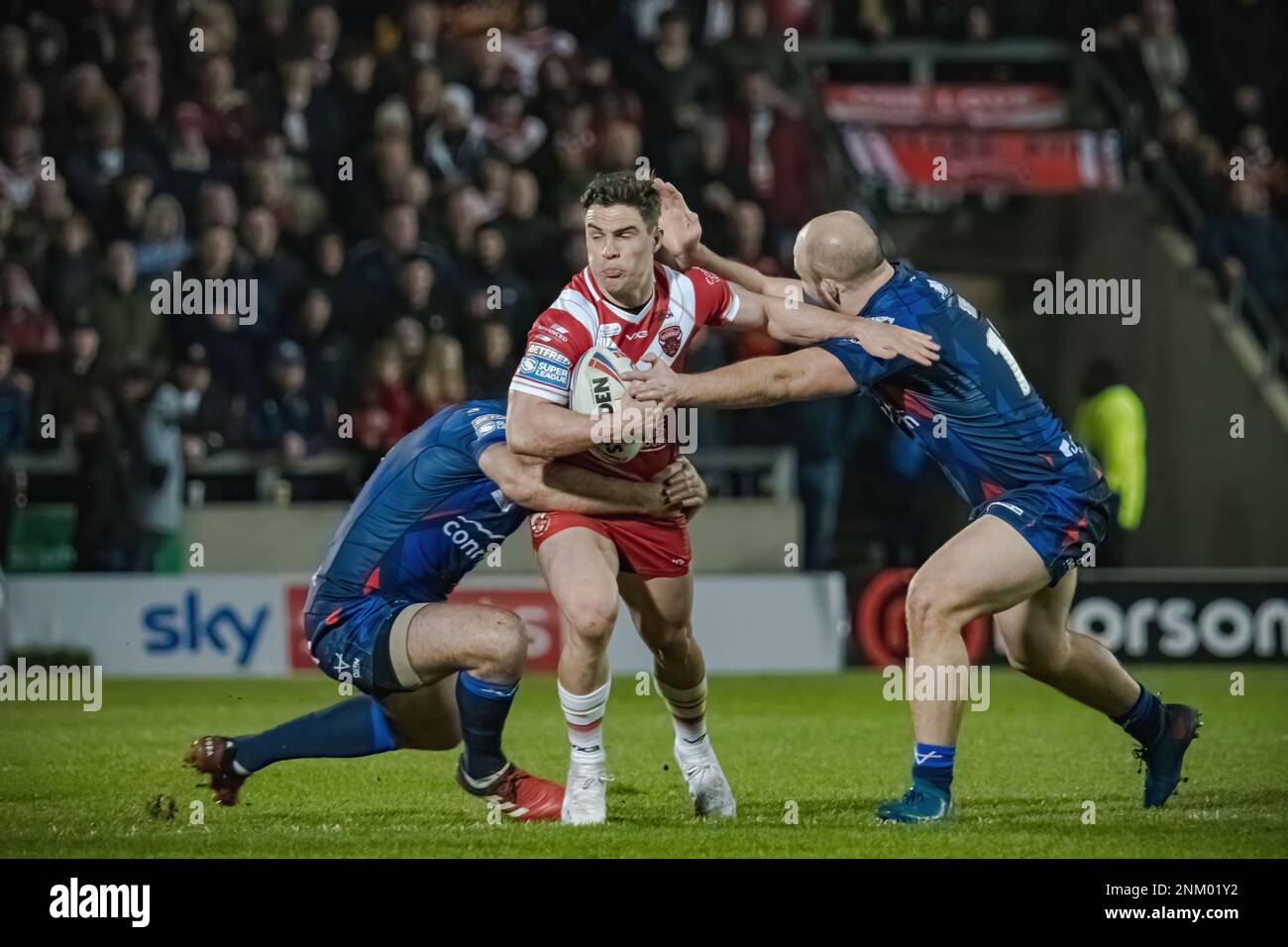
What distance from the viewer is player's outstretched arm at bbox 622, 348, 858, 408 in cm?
660

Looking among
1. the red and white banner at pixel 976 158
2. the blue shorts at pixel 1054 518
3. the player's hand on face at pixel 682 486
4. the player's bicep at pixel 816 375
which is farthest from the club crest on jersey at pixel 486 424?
the red and white banner at pixel 976 158

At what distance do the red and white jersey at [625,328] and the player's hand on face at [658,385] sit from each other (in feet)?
1.08

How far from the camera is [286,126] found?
1491 centimetres

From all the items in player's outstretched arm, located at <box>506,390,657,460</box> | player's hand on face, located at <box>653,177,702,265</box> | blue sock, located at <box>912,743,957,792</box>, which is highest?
player's hand on face, located at <box>653,177,702,265</box>

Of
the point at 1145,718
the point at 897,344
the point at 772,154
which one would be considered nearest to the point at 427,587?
the point at 897,344

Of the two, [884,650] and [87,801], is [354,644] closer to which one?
[87,801]

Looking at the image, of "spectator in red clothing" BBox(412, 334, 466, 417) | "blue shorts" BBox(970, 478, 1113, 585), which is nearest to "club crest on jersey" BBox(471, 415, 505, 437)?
"blue shorts" BBox(970, 478, 1113, 585)

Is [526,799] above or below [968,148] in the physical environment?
below

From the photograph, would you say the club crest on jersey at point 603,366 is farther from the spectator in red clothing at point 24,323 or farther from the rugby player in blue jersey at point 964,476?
the spectator in red clothing at point 24,323

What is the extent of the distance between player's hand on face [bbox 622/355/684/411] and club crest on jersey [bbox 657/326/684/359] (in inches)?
21.0

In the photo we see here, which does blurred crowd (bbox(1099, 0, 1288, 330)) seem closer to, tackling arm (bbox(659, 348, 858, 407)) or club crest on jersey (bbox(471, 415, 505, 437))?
tackling arm (bbox(659, 348, 858, 407))
